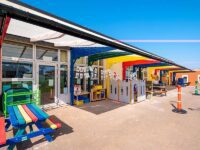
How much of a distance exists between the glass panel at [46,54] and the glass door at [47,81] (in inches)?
15.1

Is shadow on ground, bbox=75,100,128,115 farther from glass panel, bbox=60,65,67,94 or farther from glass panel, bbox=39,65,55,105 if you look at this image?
glass panel, bbox=39,65,55,105

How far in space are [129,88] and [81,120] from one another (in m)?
3.91

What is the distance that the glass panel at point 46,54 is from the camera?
6363 millimetres

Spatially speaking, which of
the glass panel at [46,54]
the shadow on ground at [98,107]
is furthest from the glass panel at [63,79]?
the shadow on ground at [98,107]

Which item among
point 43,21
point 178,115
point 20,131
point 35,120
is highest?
point 43,21

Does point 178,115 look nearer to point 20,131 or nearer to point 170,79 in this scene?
point 20,131

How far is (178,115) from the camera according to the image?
555 cm

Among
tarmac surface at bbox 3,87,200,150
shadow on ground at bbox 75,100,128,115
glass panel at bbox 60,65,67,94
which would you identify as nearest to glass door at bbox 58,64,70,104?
glass panel at bbox 60,65,67,94

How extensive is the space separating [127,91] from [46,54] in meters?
4.90

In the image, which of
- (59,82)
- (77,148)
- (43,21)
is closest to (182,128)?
(77,148)

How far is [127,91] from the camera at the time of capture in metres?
7.96

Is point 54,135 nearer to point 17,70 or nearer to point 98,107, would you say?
point 98,107

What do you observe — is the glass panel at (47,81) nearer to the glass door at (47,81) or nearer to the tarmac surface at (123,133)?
the glass door at (47,81)

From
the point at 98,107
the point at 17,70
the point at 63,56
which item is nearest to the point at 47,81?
the point at 17,70
